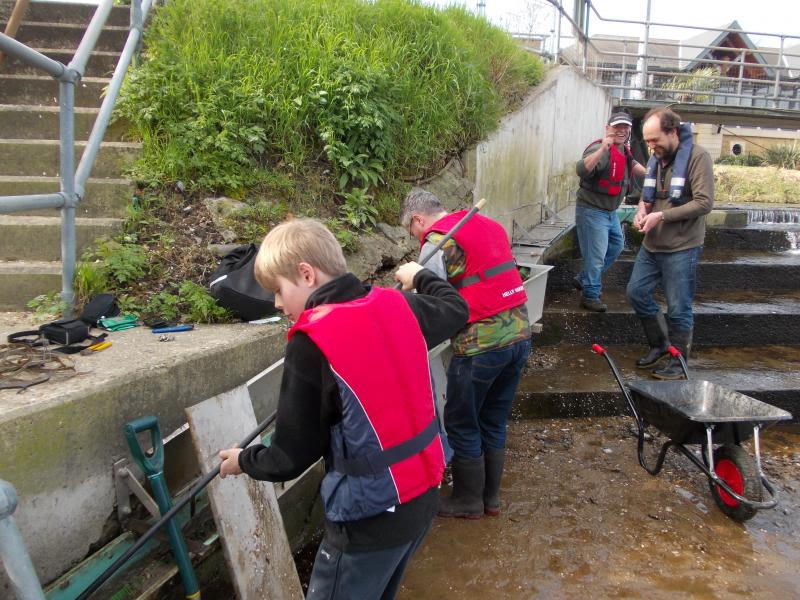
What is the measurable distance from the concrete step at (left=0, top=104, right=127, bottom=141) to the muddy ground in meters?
3.85

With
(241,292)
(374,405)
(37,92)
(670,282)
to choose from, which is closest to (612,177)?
(670,282)

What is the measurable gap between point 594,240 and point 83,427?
193 inches

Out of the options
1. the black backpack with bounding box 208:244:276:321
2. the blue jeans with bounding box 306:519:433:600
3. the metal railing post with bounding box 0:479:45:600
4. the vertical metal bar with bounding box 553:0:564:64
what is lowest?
the blue jeans with bounding box 306:519:433:600

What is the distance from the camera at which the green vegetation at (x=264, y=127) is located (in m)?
3.88

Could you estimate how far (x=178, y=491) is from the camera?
9.27 ft

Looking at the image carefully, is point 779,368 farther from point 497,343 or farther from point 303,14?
point 303,14

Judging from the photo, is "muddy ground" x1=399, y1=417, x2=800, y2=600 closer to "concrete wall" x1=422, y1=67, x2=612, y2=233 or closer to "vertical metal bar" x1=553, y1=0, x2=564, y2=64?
"concrete wall" x1=422, y1=67, x2=612, y2=233

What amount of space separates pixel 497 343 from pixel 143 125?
318 cm

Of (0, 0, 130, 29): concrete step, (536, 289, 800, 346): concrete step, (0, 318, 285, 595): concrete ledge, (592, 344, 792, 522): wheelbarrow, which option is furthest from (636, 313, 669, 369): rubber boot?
(0, 0, 130, 29): concrete step

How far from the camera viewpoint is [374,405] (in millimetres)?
1675

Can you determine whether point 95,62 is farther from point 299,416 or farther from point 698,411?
point 698,411

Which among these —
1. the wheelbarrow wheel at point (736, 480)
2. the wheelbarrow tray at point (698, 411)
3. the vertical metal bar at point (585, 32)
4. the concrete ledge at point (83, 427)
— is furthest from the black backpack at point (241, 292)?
the vertical metal bar at point (585, 32)

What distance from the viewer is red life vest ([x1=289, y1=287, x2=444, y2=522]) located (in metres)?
1.64

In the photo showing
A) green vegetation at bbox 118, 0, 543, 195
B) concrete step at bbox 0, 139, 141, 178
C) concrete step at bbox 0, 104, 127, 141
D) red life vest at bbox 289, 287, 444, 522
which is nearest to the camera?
red life vest at bbox 289, 287, 444, 522
